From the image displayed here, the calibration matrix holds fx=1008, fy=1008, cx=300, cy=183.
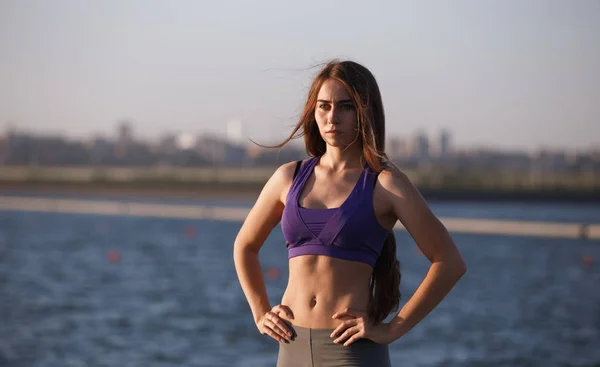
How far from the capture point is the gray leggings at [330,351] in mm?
2730

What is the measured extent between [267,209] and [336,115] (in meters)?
0.36

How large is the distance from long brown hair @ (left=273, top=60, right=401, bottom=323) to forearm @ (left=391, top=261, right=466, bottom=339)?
0.07 m

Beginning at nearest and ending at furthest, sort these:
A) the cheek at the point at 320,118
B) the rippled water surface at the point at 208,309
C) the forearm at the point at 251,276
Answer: the cheek at the point at 320,118, the forearm at the point at 251,276, the rippled water surface at the point at 208,309

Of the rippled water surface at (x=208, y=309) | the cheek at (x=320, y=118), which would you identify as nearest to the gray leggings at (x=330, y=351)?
the cheek at (x=320, y=118)

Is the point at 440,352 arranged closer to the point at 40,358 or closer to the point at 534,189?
the point at 40,358

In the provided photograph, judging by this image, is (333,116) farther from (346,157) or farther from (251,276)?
(251,276)

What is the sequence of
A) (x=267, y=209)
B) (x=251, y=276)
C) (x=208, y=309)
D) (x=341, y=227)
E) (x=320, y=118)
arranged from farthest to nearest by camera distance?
(x=208, y=309) < (x=251, y=276) < (x=267, y=209) < (x=320, y=118) < (x=341, y=227)

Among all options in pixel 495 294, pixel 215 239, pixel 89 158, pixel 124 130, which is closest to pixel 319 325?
pixel 495 294

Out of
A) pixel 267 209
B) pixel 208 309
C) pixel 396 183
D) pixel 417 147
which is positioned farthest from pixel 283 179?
pixel 417 147

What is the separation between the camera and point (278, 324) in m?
2.79

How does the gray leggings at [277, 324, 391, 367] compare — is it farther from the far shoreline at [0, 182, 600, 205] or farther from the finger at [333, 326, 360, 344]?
the far shoreline at [0, 182, 600, 205]

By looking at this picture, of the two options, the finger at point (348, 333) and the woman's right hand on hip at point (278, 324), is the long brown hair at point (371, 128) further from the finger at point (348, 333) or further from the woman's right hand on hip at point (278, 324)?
the woman's right hand on hip at point (278, 324)

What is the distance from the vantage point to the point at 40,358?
1130 centimetres

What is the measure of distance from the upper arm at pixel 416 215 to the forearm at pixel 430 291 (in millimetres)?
27
